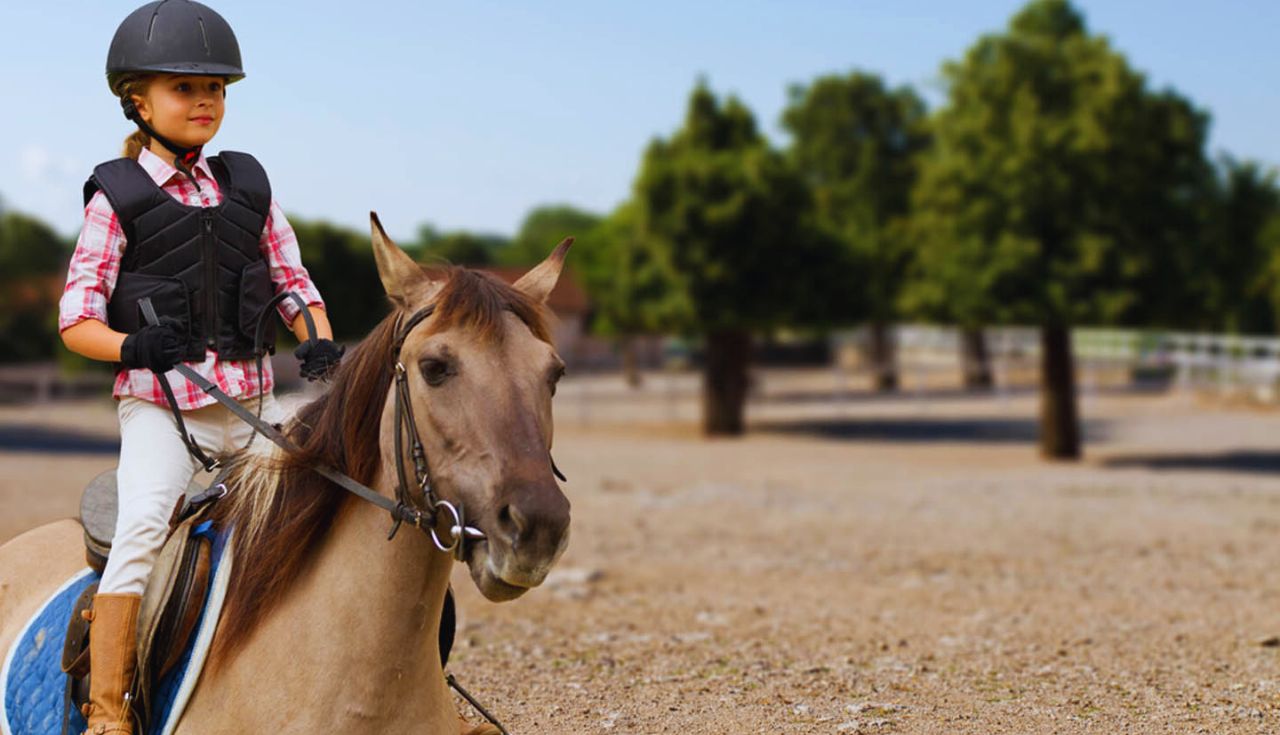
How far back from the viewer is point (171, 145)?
3523 mm

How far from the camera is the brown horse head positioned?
2564mm

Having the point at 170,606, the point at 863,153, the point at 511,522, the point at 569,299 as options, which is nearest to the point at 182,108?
the point at 170,606

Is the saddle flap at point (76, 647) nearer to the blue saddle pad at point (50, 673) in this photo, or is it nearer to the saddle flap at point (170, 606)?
the blue saddle pad at point (50, 673)

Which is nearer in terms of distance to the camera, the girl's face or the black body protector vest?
the black body protector vest

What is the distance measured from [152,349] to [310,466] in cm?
51

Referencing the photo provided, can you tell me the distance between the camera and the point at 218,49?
352cm

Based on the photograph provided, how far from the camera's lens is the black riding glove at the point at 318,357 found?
3.35 m

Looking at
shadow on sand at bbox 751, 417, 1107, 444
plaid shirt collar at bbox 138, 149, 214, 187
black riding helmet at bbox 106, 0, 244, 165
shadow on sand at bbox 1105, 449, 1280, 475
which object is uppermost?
black riding helmet at bbox 106, 0, 244, 165

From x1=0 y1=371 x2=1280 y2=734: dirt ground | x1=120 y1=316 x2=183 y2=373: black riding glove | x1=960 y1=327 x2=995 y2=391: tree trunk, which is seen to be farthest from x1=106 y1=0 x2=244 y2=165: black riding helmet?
x1=960 y1=327 x2=995 y2=391: tree trunk

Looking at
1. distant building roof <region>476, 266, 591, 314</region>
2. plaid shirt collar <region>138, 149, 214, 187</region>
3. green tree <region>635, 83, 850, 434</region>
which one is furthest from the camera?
distant building roof <region>476, 266, 591, 314</region>

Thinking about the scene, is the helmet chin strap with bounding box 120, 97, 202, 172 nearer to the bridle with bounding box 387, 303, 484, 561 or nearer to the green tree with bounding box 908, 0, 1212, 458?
the bridle with bounding box 387, 303, 484, 561

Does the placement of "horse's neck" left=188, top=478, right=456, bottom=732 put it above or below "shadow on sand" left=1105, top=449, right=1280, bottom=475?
above

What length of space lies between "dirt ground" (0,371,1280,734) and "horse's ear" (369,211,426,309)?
2.51 m

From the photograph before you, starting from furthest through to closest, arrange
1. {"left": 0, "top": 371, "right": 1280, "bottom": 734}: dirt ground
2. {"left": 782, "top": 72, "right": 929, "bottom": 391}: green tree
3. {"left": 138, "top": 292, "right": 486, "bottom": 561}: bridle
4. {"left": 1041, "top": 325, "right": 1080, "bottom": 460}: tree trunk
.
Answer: {"left": 782, "top": 72, "right": 929, "bottom": 391}: green tree < {"left": 1041, "top": 325, "right": 1080, "bottom": 460}: tree trunk < {"left": 0, "top": 371, "right": 1280, "bottom": 734}: dirt ground < {"left": 138, "top": 292, "right": 486, "bottom": 561}: bridle
